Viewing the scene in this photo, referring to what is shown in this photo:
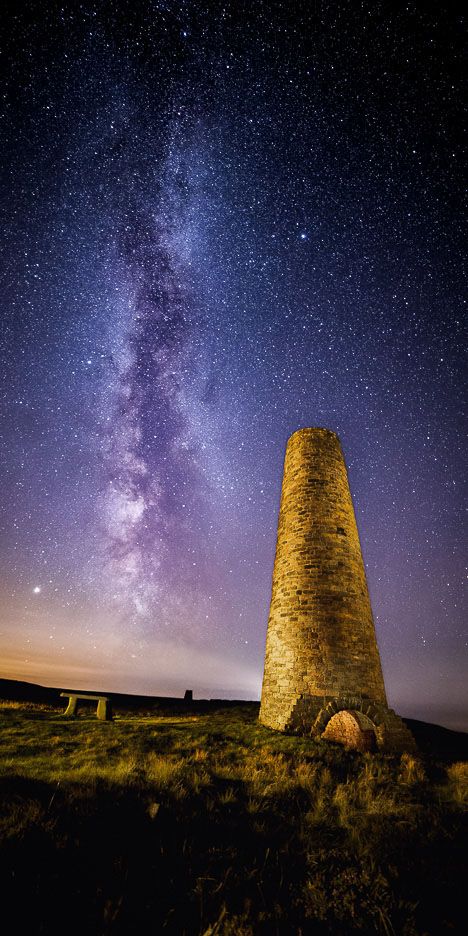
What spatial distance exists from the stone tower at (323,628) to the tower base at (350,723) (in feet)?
0.07

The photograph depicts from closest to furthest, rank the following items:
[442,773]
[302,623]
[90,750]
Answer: [90,750] → [442,773] → [302,623]

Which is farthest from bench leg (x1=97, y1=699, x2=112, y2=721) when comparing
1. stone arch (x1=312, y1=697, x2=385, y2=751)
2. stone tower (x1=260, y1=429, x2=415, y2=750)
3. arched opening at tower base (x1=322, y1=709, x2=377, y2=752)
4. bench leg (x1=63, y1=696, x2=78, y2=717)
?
arched opening at tower base (x1=322, y1=709, x2=377, y2=752)

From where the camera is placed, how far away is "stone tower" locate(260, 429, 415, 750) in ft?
29.5

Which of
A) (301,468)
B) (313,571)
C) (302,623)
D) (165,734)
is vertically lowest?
(165,734)

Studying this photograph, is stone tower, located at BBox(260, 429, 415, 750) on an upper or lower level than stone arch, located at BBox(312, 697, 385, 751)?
upper

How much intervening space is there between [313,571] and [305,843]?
6.53 meters

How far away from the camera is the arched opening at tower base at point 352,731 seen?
27.7ft

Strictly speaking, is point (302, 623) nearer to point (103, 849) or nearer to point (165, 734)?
point (165, 734)

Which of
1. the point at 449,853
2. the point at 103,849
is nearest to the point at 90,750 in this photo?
the point at 103,849

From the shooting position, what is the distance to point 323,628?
9.85m

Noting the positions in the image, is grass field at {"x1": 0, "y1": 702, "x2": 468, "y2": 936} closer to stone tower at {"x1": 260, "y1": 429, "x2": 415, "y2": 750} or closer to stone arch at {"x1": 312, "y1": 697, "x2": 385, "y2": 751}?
stone arch at {"x1": 312, "y1": 697, "x2": 385, "y2": 751}

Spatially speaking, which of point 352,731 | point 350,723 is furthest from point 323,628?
point 352,731

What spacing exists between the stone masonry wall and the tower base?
0.15 m

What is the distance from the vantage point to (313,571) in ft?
34.7
